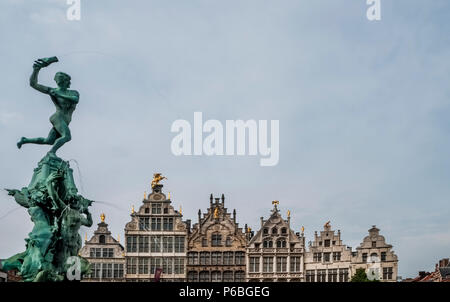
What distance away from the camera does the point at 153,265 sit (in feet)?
203

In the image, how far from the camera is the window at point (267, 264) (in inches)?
2456

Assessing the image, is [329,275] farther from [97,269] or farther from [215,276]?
[97,269]

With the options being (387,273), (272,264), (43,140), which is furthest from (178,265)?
(43,140)

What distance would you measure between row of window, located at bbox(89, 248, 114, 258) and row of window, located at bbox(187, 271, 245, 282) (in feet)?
23.2

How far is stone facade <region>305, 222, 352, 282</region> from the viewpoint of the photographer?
6181 cm

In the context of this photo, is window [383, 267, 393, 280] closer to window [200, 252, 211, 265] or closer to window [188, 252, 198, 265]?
window [200, 252, 211, 265]

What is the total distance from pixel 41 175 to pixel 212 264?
38.1 meters

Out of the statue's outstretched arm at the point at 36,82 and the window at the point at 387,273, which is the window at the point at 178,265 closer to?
the window at the point at 387,273

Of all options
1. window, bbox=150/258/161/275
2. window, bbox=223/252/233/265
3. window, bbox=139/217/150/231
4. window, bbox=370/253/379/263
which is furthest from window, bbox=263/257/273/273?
window, bbox=139/217/150/231
